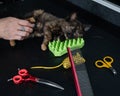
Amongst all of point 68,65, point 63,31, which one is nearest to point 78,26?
point 63,31

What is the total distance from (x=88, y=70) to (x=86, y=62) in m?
0.04

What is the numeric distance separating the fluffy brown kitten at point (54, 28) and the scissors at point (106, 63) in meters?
0.13

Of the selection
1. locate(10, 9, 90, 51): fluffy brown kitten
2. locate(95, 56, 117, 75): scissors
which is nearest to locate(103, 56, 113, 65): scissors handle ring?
locate(95, 56, 117, 75): scissors

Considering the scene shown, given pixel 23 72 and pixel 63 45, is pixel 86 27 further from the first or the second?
pixel 23 72

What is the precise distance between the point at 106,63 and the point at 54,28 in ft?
0.73

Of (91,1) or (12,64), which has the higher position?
(91,1)

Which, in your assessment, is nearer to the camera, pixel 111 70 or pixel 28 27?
pixel 111 70

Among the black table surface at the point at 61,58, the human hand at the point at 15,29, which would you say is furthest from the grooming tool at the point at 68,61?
the human hand at the point at 15,29

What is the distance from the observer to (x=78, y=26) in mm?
913

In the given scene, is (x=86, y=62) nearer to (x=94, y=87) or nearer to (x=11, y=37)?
(x=94, y=87)

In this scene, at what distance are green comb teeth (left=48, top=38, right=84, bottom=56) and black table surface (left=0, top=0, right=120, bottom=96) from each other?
0.07ft

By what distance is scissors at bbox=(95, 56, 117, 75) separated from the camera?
0.79m

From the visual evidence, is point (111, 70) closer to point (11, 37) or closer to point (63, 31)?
point (63, 31)

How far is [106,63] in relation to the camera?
0.81 m
